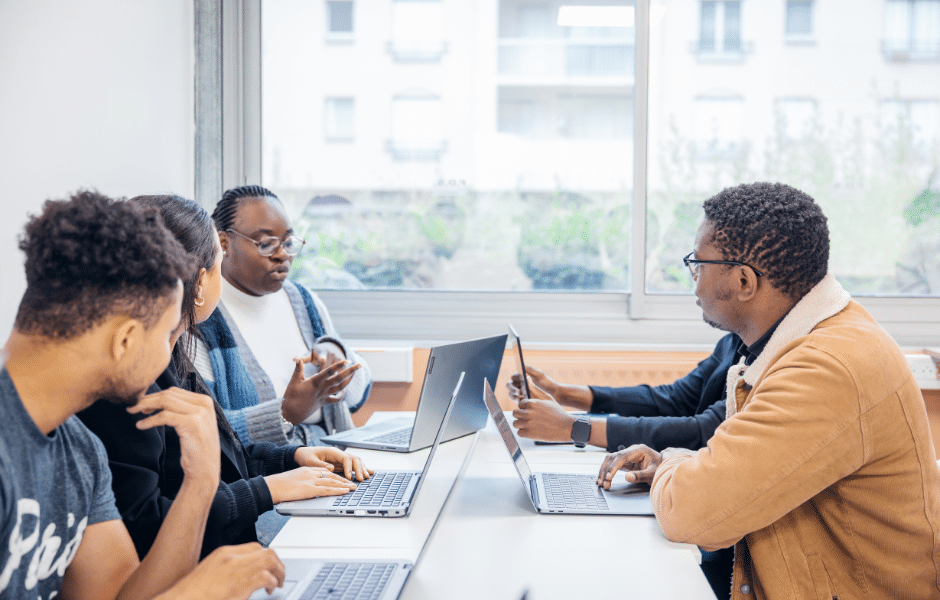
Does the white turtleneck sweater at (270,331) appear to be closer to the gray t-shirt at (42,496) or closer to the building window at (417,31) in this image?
Answer: the gray t-shirt at (42,496)

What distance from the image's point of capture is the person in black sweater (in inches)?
42.9

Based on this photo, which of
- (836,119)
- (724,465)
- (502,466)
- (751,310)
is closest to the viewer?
(724,465)

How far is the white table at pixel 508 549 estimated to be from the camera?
102cm

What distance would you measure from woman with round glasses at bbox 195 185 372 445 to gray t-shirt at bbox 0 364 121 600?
0.83 metres

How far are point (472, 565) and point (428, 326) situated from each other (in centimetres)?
206

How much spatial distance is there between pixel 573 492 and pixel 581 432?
0.34 m

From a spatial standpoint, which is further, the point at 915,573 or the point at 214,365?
the point at 214,365

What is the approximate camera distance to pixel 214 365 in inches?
76.3

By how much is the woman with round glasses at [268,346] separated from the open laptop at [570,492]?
2.02 feet

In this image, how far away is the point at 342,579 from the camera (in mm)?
1026

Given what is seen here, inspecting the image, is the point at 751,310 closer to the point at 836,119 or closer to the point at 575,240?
the point at 575,240

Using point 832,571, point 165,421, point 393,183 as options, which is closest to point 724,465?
point 832,571

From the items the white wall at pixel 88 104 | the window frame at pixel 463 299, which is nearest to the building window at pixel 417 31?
the window frame at pixel 463 299

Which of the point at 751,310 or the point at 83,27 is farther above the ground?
the point at 83,27
